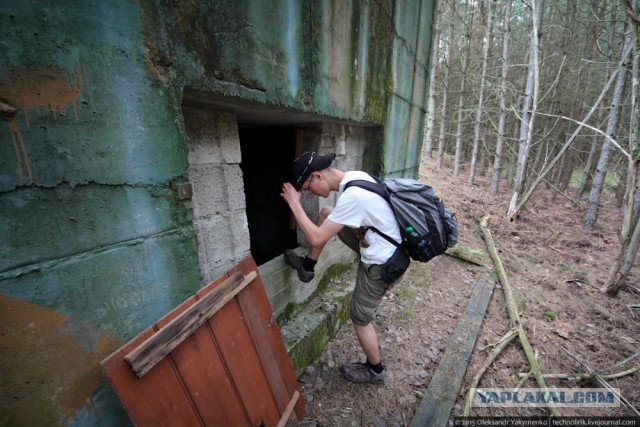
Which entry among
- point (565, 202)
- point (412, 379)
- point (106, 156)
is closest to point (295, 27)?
point (106, 156)

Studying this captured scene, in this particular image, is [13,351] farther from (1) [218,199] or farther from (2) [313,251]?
(2) [313,251]

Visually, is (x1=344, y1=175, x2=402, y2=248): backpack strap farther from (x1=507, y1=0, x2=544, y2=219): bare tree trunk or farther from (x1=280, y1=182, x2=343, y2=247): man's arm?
(x1=507, y1=0, x2=544, y2=219): bare tree trunk

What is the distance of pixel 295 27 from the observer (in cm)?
208

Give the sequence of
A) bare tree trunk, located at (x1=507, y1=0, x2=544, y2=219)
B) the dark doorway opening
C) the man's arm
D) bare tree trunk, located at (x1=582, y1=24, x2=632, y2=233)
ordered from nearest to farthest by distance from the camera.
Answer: the man's arm → the dark doorway opening → bare tree trunk, located at (x1=582, y1=24, x2=632, y2=233) → bare tree trunk, located at (x1=507, y1=0, x2=544, y2=219)

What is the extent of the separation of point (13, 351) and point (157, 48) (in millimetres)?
1348

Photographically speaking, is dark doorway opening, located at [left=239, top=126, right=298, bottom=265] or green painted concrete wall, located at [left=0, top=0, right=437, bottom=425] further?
dark doorway opening, located at [left=239, top=126, right=298, bottom=265]

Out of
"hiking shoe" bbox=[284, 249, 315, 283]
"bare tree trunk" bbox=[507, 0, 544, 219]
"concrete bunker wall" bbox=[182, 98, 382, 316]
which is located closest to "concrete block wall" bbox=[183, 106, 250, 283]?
"concrete bunker wall" bbox=[182, 98, 382, 316]

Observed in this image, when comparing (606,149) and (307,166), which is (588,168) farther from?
(307,166)

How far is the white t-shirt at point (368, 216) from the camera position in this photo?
211cm

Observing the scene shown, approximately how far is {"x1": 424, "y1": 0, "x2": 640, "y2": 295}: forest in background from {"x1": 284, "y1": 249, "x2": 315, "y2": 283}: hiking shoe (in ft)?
17.9

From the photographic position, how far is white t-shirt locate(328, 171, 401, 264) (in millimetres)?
2107

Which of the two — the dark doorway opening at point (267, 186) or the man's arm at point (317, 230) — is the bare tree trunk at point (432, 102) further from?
the man's arm at point (317, 230)

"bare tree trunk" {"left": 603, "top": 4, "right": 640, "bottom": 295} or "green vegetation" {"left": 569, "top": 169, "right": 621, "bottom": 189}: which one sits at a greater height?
"bare tree trunk" {"left": 603, "top": 4, "right": 640, "bottom": 295}

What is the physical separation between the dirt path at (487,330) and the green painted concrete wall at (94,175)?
6.51ft
